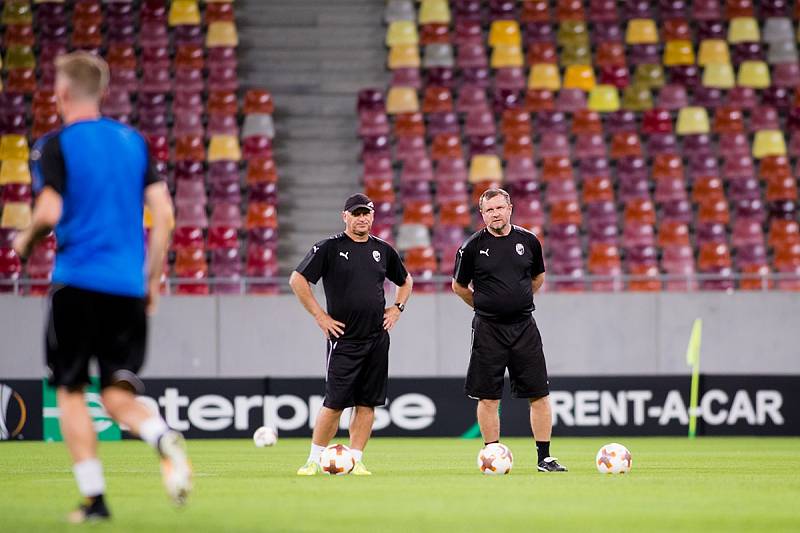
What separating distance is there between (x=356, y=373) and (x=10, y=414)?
7.66 m

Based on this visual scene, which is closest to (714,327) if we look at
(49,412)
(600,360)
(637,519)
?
(600,360)

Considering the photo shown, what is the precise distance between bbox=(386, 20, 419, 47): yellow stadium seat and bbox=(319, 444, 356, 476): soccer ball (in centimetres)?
1308

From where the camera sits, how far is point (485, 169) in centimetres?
2102

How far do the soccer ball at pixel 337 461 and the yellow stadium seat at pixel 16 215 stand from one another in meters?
10.8

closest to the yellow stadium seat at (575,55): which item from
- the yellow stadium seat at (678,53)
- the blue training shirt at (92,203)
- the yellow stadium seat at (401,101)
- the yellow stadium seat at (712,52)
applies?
the yellow stadium seat at (678,53)

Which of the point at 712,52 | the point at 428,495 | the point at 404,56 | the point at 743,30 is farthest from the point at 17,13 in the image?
the point at 428,495

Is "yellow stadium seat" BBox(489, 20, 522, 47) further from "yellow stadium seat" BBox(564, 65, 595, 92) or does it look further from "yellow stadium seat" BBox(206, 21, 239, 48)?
"yellow stadium seat" BBox(206, 21, 239, 48)

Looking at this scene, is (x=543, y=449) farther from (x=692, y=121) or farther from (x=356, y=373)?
(x=692, y=121)

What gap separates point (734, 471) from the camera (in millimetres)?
10516

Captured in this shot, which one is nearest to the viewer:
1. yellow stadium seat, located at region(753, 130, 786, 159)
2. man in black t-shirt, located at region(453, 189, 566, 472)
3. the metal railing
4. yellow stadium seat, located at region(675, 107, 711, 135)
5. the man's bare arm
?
man in black t-shirt, located at region(453, 189, 566, 472)

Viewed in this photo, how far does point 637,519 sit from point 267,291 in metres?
13.0

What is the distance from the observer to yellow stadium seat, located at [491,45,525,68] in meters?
22.4

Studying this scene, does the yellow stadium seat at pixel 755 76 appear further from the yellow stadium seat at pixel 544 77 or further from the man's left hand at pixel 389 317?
the man's left hand at pixel 389 317

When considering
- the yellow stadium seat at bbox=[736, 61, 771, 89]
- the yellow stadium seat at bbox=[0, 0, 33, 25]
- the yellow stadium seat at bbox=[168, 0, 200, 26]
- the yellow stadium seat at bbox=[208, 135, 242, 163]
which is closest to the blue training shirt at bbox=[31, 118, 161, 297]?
the yellow stadium seat at bbox=[208, 135, 242, 163]
